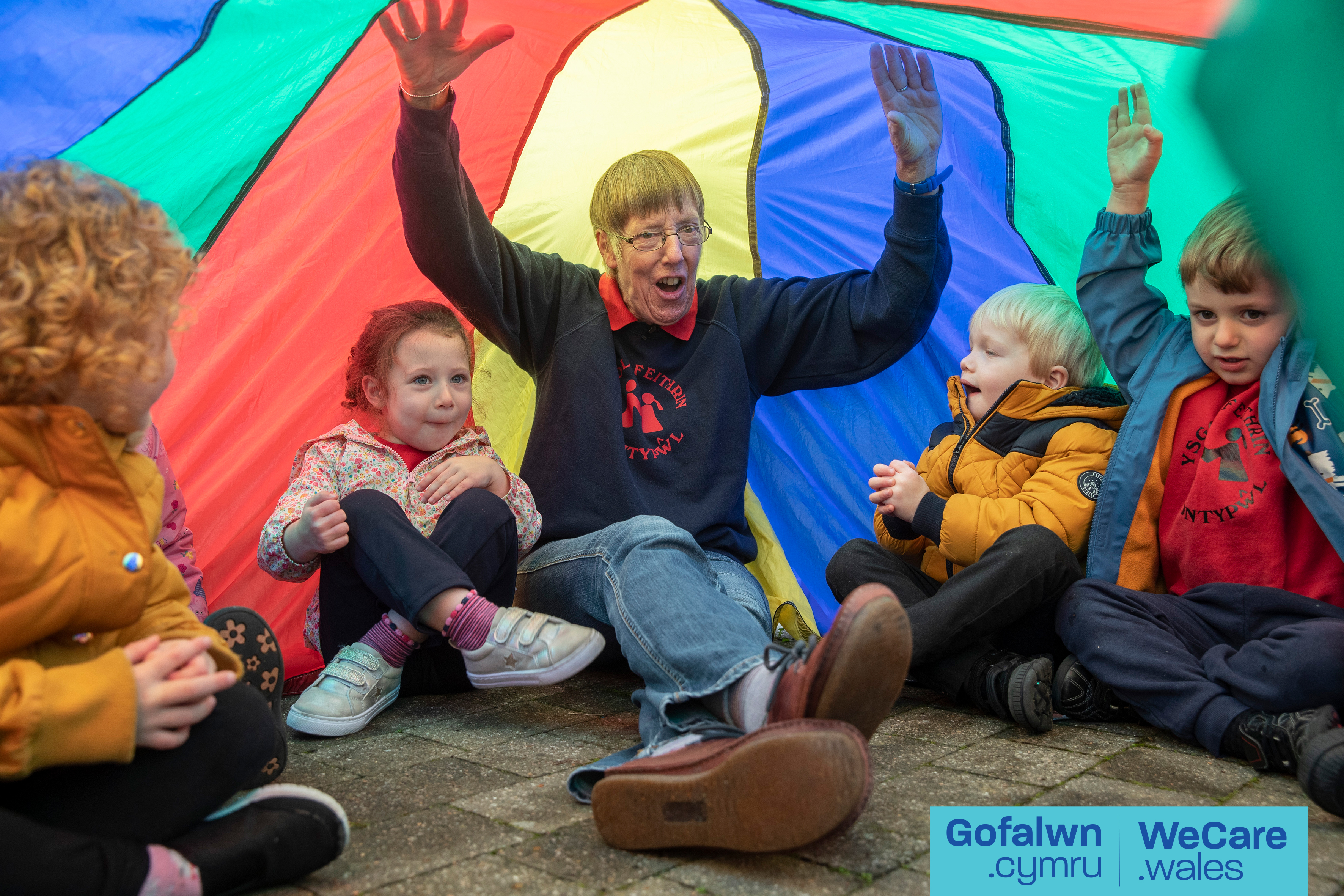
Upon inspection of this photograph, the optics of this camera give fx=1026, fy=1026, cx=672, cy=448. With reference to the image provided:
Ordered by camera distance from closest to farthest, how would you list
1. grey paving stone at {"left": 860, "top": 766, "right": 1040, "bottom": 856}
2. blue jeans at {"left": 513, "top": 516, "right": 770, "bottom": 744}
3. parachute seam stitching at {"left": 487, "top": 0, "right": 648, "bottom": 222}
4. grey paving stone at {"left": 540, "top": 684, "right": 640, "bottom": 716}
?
grey paving stone at {"left": 860, "top": 766, "right": 1040, "bottom": 856} → blue jeans at {"left": 513, "top": 516, "right": 770, "bottom": 744} → grey paving stone at {"left": 540, "top": 684, "right": 640, "bottom": 716} → parachute seam stitching at {"left": 487, "top": 0, "right": 648, "bottom": 222}

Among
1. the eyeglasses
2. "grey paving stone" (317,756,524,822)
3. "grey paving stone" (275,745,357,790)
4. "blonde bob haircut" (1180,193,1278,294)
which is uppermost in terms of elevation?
the eyeglasses

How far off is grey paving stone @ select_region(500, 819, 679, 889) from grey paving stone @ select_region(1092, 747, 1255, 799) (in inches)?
27.2

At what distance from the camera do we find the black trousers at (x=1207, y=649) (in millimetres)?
1465

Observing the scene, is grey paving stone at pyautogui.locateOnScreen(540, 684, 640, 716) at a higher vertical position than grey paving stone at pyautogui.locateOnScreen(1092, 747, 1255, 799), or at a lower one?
lower

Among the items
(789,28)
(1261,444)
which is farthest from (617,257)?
(1261,444)

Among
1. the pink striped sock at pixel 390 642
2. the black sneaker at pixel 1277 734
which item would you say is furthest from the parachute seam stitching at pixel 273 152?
the black sneaker at pixel 1277 734

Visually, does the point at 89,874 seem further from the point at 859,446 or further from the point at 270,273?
the point at 859,446

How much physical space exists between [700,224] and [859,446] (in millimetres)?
644

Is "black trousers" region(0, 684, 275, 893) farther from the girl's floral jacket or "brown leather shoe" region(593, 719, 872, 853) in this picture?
the girl's floral jacket

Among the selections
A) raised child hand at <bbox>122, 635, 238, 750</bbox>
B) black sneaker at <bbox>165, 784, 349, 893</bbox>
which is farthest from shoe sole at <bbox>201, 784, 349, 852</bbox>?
raised child hand at <bbox>122, 635, 238, 750</bbox>

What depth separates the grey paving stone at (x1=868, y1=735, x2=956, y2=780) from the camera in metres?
1.42

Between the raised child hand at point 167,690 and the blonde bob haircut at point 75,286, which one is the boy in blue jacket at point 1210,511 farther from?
the blonde bob haircut at point 75,286

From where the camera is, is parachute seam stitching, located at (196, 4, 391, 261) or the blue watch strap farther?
parachute seam stitching, located at (196, 4, 391, 261)

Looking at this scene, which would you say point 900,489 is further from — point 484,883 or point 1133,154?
point 484,883
